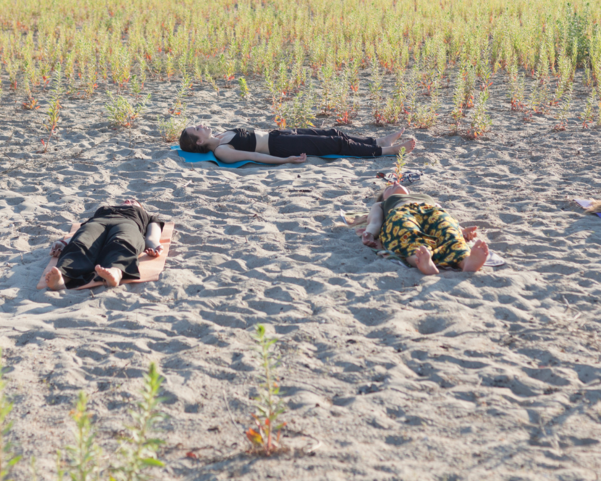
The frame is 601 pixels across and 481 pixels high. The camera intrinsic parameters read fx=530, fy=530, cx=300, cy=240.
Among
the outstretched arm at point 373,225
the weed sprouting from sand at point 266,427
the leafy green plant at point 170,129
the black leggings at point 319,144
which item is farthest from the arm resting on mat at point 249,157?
the weed sprouting from sand at point 266,427

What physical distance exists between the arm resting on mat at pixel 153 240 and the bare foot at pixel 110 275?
15.3 inches

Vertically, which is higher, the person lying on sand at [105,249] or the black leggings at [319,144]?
the black leggings at [319,144]

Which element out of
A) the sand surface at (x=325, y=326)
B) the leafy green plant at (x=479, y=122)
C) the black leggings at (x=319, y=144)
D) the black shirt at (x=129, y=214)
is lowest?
the sand surface at (x=325, y=326)

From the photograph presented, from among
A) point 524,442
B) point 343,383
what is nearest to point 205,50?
point 343,383

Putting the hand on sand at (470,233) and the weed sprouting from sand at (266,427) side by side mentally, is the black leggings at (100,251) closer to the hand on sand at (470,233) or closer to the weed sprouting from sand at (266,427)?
the weed sprouting from sand at (266,427)

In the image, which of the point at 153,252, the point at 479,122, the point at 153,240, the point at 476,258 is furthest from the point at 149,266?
the point at 479,122

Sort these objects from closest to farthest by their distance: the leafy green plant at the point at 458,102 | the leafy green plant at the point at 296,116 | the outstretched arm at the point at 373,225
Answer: the outstretched arm at the point at 373,225 → the leafy green plant at the point at 458,102 → the leafy green plant at the point at 296,116

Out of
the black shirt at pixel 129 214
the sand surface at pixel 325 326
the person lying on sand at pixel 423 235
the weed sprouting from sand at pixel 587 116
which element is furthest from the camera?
the weed sprouting from sand at pixel 587 116

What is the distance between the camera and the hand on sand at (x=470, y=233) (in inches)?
155

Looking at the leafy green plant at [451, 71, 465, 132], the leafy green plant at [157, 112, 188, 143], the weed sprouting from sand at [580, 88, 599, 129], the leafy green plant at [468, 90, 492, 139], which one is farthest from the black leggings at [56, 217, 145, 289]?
the weed sprouting from sand at [580, 88, 599, 129]

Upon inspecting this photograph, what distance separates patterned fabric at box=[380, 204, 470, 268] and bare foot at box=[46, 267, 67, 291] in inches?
87.9

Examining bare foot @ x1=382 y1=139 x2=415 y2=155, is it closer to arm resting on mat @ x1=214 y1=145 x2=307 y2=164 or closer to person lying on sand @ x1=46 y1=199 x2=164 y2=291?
arm resting on mat @ x1=214 y1=145 x2=307 y2=164

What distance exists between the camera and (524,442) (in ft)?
7.00

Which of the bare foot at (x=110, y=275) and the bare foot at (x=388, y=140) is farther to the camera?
the bare foot at (x=388, y=140)
